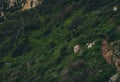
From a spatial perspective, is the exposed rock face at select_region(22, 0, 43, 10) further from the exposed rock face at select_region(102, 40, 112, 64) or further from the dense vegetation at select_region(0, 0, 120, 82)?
the exposed rock face at select_region(102, 40, 112, 64)

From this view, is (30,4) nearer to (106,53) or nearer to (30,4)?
(30,4)

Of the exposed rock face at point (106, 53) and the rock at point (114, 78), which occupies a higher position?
the exposed rock face at point (106, 53)

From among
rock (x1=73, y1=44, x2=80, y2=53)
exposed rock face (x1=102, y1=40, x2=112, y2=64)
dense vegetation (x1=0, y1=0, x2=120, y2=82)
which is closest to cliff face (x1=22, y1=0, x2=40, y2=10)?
dense vegetation (x1=0, y1=0, x2=120, y2=82)

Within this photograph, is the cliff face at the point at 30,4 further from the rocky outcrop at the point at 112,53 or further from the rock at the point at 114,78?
the rock at the point at 114,78

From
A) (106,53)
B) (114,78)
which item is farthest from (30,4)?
(114,78)

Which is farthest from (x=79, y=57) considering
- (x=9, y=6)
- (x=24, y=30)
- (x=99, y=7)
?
(x=9, y=6)

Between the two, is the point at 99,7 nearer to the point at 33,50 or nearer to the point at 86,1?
the point at 86,1

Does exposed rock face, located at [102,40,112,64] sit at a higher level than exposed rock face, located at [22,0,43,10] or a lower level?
lower

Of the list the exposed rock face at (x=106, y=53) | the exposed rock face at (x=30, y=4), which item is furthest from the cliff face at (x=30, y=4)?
the exposed rock face at (x=106, y=53)
